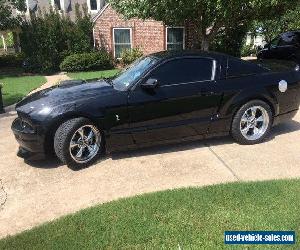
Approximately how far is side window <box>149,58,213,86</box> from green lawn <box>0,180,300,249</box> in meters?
1.97

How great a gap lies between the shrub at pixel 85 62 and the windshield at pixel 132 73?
1346 centimetres

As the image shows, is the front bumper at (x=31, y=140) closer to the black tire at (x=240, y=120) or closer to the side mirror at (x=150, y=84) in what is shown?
Result: the side mirror at (x=150, y=84)

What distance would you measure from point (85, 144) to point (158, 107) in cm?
126

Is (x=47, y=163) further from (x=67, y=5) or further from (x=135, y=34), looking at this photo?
(x=67, y=5)

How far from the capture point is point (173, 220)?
13.5 feet

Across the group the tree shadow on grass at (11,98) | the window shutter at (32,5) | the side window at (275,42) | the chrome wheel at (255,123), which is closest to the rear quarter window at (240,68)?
the chrome wheel at (255,123)

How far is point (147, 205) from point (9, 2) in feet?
67.5

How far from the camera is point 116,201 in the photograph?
15.1 ft

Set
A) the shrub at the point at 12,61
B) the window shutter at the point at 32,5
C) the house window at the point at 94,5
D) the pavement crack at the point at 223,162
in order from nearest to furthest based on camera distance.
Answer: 1. the pavement crack at the point at 223,162
2. the shrub at the point at 12,61
3. the house window at the point at 94,5
4. the window shutter at the point at 32,5

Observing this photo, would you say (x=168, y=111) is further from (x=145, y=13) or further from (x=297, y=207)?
(x=145, y=13)

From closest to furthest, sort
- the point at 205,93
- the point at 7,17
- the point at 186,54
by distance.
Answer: the point at 205,93 → the point at 186,54 → the point at 7,17

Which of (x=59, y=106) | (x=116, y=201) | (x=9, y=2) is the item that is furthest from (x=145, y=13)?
(x=9, y=2)

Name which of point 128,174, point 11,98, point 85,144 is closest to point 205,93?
point 128,174

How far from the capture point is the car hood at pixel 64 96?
551 cm
